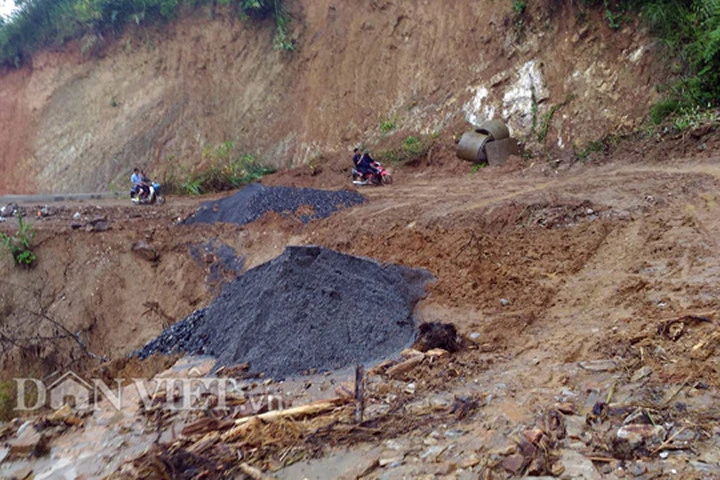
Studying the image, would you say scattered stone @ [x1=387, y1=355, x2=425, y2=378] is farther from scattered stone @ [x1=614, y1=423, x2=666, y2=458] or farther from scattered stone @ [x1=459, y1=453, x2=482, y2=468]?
scattered stone @ [x1=614, y1=423, x2=666, y2=458]

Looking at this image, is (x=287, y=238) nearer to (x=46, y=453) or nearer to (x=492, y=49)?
(x=46, y=453)

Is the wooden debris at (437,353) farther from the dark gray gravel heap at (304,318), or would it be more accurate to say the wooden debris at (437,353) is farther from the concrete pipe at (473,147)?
the concrete pipe at (473,147)

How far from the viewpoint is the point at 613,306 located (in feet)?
22.4

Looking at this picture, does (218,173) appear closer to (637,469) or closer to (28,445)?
(28,445)

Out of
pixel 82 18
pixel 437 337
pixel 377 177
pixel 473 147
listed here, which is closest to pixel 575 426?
pixel 437 337

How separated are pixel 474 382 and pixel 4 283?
1061cm

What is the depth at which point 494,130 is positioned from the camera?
14398 millimetres

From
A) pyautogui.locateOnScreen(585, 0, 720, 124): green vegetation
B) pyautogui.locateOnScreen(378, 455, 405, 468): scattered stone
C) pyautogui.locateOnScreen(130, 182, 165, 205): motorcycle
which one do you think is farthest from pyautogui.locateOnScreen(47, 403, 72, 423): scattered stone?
pyautogui.locateOnScreen(585, 0, 720, 124): green vegetation

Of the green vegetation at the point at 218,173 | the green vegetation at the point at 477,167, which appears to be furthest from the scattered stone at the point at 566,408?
the green vegetation at the point at 218,173

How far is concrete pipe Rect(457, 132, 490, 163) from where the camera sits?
14.3 meters

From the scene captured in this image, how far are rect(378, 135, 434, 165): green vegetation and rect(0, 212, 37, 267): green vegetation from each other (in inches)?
349

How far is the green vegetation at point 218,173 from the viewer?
17.3m

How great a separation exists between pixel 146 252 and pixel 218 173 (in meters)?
5.53

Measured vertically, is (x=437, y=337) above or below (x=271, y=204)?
below
